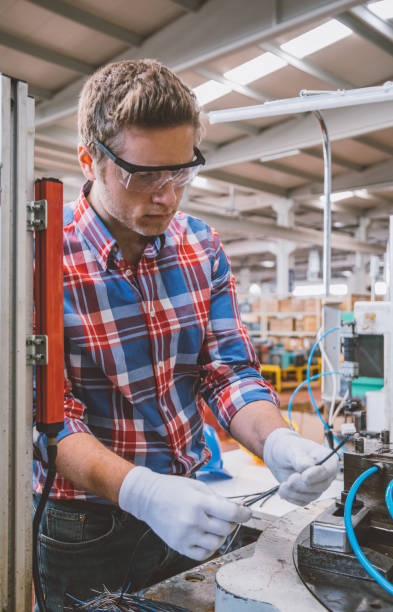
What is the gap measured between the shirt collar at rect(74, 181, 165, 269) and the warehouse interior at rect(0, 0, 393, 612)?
305 mm

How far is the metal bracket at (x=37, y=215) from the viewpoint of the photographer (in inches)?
29.1

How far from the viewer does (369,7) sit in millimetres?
3252

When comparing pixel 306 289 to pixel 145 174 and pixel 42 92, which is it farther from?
pixel 145 174

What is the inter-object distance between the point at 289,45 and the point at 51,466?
3734 mm

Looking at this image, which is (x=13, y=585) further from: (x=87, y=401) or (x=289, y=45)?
(x=289, y=45)

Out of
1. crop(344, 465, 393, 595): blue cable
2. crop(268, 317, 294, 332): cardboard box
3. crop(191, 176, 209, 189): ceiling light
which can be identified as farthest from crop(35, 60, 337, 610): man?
crop(268, 317, 294, 332): cardboard box

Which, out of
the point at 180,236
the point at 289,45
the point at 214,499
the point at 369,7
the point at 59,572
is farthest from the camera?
the point at 289,45

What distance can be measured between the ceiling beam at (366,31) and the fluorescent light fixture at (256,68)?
0.63 meters

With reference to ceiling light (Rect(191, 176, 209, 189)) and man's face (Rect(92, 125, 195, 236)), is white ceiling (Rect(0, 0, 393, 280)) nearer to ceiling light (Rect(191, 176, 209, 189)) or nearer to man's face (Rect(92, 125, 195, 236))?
ceiling light (Rect(191, 176, 209, 189))

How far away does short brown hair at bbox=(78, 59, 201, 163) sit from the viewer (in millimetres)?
965

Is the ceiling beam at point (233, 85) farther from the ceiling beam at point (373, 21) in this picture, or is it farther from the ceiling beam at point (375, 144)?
the ceiling beam at point (375, 144)

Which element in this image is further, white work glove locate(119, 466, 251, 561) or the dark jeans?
the dark jeans

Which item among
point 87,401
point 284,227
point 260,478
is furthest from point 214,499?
point 284,227

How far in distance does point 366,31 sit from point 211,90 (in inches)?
55.6
